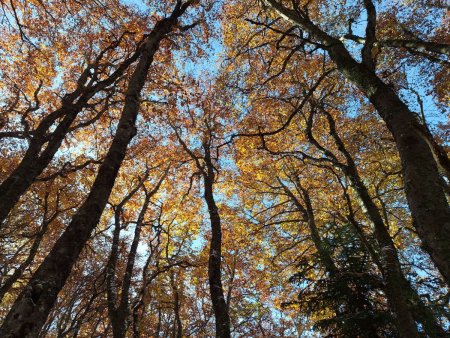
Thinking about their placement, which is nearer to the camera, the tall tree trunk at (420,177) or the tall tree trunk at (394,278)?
the tall tree trunk at (420,177)

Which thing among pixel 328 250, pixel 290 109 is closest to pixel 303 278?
pixel 328 250

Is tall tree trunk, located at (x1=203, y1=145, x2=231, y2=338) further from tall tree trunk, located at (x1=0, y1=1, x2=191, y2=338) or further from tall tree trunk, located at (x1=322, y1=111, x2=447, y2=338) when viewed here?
tall tree trunk, located at (x1=0, y1=1, x2=191, y2=338)

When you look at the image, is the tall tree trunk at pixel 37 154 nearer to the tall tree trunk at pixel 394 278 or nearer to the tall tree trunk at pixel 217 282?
the tall tree trunk at pixel 217 282

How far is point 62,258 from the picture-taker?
4.24 meters

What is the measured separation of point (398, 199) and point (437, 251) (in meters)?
15.2

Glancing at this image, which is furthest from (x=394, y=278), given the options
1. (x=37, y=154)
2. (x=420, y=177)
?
(x=37, y=154)

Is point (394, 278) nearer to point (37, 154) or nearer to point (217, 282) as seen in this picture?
point (217, 282)

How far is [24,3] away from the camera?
12750 millimetres

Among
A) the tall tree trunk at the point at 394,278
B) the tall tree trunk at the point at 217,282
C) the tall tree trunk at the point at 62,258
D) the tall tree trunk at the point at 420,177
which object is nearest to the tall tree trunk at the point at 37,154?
the tall tree trunk at the point at 62,258

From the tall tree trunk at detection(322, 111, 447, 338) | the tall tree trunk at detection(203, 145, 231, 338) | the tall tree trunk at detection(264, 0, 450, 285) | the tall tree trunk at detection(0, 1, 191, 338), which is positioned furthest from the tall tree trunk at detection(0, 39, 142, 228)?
the tall tree trunk at detection(264, 0, 450, 285)

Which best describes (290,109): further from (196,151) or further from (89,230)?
(89,230)

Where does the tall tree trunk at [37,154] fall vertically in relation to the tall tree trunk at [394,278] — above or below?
above

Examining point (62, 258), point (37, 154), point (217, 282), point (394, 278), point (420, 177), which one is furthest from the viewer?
point (217, 282)

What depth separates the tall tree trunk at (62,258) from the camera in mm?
3535
